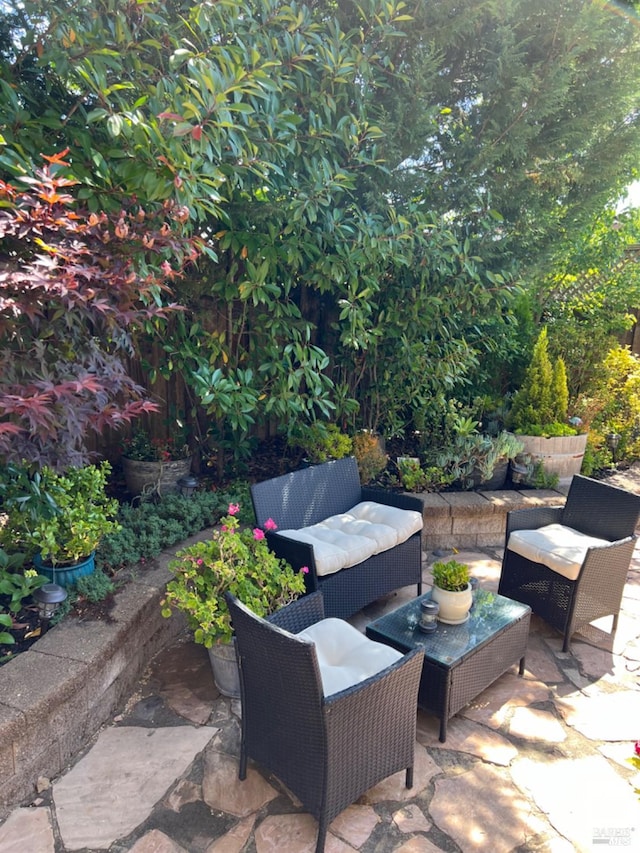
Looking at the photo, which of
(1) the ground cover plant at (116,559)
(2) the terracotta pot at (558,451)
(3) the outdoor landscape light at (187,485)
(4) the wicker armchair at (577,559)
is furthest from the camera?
(2) the terracotta pot at (558,451)

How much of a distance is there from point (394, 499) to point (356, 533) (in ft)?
1.43

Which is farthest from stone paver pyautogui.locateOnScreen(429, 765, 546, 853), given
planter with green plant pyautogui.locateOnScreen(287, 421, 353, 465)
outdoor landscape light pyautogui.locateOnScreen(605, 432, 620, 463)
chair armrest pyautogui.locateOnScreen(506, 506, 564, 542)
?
outdoor landscape light pyautogui.locateOnScreen(605, 432, 620, 463)

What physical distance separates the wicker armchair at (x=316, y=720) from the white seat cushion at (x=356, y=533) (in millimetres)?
924

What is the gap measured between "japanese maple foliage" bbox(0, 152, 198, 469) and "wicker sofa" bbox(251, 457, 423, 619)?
1073 millimetres

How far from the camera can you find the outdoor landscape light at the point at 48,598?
2287mm

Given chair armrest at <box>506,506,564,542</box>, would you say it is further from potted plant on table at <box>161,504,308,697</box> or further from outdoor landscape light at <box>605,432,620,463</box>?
outdoor landscape light at <box>605,432,620,463</box>

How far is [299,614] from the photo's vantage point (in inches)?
85.4

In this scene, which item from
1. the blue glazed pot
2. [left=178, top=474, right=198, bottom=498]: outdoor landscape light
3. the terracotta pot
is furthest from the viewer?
the terracotta pot

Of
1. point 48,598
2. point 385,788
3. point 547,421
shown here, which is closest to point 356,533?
point 385,788

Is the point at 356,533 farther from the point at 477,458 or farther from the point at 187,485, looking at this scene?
the point at 477,458

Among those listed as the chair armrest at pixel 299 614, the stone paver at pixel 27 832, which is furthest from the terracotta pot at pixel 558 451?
the stone paver at pixel 27 832

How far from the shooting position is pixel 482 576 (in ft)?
12.0

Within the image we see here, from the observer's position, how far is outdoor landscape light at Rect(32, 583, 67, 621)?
2.29 metres

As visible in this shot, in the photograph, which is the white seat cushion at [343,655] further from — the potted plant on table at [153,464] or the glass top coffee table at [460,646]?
the potted plant on table at [153,464]
